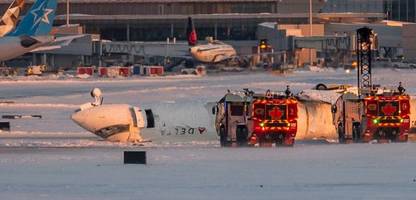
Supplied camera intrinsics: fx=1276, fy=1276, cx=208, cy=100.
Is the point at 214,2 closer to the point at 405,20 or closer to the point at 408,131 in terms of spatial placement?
the point at 405,20

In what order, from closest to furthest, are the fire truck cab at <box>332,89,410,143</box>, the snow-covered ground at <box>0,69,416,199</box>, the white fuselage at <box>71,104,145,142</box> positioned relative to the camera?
the snow-covered ground at <box>0,69,416,199</box> < the fire truck cab at <box>332,89,410,143</box> < the white fuselage at <box>71,104,145,142</box>

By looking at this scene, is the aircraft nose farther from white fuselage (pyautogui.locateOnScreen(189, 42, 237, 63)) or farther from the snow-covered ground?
white fuselage (pyautogui.locateOnScreen(189, 42, 237, 63))

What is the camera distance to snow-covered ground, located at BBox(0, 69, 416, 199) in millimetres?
24891

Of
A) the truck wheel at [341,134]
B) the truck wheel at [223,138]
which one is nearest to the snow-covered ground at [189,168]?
the truck wheel at [223,138]

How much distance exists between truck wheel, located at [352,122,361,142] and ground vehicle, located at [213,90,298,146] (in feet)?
6.52

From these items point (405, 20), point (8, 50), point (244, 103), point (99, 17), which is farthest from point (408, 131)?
point (405, 20)

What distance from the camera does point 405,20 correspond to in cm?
18075

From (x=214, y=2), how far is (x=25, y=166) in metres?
144

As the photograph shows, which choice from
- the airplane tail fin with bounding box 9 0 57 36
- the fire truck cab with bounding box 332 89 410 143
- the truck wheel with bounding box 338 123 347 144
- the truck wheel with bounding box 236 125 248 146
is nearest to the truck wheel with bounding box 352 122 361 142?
the fire truck cab with bounding box 332 89 410 143

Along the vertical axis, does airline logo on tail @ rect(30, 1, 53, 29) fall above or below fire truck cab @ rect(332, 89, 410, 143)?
above

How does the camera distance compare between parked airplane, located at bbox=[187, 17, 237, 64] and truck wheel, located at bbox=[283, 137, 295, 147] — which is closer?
truck wheel, located at bbox=[283, 137, 295, 147]

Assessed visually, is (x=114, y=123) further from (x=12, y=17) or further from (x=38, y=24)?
(x=12, y=17)

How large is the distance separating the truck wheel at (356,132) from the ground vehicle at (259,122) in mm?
1988

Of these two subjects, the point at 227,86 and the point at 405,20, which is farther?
the point at 405,20
